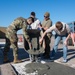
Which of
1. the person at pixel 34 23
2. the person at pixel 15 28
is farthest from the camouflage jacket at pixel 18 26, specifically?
the person at pixel 34 23

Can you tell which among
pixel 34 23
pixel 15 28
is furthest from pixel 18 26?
pixel 34 23

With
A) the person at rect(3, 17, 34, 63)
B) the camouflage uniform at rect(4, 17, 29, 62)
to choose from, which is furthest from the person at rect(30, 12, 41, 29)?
the camouflage uniform at rect(4, 17, 29, 62)

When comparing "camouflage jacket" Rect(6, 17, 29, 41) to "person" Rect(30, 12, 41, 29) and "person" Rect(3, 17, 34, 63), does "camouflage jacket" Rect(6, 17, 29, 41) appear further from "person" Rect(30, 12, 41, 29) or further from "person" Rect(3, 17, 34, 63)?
"person" Rect(30, 12, 41, 29)

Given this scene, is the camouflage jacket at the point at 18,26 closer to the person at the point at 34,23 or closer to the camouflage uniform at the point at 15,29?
the camouflage uniform at the point at 15,29

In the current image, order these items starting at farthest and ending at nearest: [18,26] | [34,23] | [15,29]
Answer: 1. [34,23]
2. [15,29]
3. [18,26]

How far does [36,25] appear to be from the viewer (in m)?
9.77

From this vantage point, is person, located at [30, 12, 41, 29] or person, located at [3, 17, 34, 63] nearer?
person, located at [3, 17, 34, 63]

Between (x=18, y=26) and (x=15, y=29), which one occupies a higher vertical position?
(x=18, y=26)

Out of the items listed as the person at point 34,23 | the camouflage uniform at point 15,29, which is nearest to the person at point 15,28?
the camouflage uniform at point 15,29

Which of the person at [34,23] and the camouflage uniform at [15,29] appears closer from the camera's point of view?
the camouflage uniform at [15,29]

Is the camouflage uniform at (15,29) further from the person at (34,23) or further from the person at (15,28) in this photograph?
the person at (34,23)

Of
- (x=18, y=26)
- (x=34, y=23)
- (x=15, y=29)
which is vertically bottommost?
(x=15, y=29)

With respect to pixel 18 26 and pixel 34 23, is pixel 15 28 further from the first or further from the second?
pixel 34 23

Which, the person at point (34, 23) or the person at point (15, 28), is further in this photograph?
the person at point (34, 23)
